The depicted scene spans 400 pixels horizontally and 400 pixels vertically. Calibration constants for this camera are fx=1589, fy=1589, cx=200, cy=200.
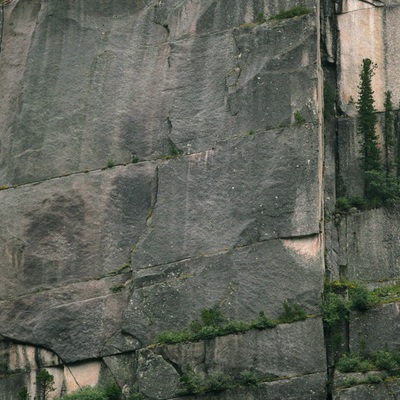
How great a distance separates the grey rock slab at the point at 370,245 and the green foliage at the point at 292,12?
6.26 metres

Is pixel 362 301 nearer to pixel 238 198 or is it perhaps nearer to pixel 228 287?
pixel 228 287

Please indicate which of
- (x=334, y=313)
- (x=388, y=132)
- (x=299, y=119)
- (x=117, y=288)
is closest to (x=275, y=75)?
(x=299, y=119)

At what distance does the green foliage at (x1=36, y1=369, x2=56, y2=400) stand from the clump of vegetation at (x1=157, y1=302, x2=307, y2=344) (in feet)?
10.8

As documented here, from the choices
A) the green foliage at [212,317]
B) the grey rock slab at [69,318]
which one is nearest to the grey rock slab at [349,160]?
the green foliage at [212,317]

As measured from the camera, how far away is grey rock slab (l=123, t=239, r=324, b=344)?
138 feet

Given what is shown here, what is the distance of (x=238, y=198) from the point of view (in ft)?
144

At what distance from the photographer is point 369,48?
48.0 metres

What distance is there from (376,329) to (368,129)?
7.30m

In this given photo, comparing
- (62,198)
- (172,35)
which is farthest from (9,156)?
(172,35)

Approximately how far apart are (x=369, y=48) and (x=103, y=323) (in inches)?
474

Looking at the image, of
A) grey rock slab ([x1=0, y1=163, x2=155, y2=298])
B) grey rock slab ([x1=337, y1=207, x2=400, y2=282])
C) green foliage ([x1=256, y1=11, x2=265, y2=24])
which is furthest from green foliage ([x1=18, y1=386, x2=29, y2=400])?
green foliage ([x1=256, y1=11, x2=265, y2=24])

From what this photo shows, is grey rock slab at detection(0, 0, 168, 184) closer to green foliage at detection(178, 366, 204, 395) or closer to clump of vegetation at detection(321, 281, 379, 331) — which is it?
clump of vegetation at detection(321, 281, 379, 331)

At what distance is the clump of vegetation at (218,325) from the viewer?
137 feet

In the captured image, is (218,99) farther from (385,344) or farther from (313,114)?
(385,344)
